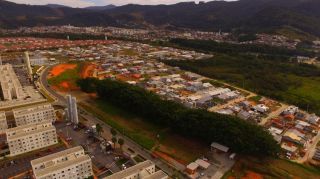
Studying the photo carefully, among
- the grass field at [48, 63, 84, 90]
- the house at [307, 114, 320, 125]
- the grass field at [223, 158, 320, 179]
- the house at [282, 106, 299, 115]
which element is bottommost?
the grass field at [223, 158, 320, 179]

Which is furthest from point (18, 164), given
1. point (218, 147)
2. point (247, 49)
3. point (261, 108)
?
point (247, 49)

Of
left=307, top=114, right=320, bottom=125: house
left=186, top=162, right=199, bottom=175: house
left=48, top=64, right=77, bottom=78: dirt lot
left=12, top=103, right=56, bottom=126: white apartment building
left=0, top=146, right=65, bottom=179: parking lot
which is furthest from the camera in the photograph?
left=48, top=64, right=77, bottom=78: dirt lot

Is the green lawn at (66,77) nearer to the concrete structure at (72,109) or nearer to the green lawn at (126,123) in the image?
the green lawn at (126,123)

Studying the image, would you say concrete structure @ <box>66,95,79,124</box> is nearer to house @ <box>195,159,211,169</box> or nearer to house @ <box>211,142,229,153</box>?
house @ <box>195,159,211,169</box>

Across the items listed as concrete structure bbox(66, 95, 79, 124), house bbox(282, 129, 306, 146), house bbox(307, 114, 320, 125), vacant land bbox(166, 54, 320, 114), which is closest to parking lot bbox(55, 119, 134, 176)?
concrete structure bbox(66, 95, 79, 124)

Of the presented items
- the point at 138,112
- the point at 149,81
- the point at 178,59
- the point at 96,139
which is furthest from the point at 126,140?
the point at 178,59

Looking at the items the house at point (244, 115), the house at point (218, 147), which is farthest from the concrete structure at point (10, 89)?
the house at point (244, 115)

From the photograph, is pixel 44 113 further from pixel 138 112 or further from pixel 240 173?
pixel 240 173
